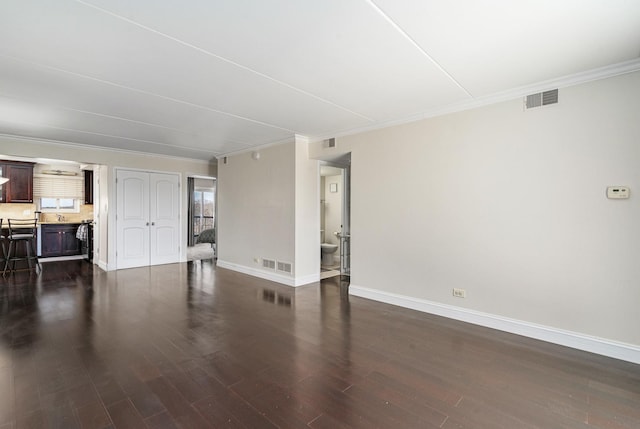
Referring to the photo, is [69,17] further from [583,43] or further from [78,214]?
[78,214]

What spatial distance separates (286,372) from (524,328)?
8.22 ft

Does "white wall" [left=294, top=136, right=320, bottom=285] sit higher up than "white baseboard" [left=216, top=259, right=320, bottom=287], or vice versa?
"white wall" [left=294, top=136, right=320, bottom=285]

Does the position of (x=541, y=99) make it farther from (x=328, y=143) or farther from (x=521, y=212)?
(x=328, y=143)

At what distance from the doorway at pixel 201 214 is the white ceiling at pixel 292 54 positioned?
20.3ft

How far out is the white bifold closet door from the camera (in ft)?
21.3

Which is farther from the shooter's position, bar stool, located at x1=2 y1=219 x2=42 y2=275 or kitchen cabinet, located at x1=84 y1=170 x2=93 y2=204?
kitchen cabinet, located at x1=84 y1=170 x2=93 y2=204

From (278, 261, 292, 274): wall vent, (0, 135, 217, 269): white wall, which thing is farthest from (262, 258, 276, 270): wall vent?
(0, 135, 217, 269): white wall

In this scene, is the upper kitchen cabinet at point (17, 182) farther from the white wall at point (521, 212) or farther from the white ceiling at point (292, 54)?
the white wall at point (521, 212)

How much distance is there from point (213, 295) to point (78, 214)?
639 centimetres

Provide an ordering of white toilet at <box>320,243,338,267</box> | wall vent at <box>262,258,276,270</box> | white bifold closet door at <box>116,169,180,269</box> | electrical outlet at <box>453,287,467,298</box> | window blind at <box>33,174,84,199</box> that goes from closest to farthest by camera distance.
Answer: electrical outlet at <box>453,287,467,298</box> < wall vent at <box>262,258,276,270</box> < white bifold closet door at <box>116,169,180,269</box> < white toilet at <box>320,243,338,267</box> < window blind at <box>33,174,84,199</box>

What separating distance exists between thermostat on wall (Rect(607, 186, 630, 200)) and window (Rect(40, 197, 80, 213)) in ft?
35.5

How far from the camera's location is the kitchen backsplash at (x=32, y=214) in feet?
23.6

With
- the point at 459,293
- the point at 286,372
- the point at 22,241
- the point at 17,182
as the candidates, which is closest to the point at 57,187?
the point at 17,182

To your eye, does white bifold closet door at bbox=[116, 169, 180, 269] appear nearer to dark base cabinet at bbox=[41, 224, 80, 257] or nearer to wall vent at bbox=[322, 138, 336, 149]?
dark base cabinet at bbox=[41, 224, 80, 257]
